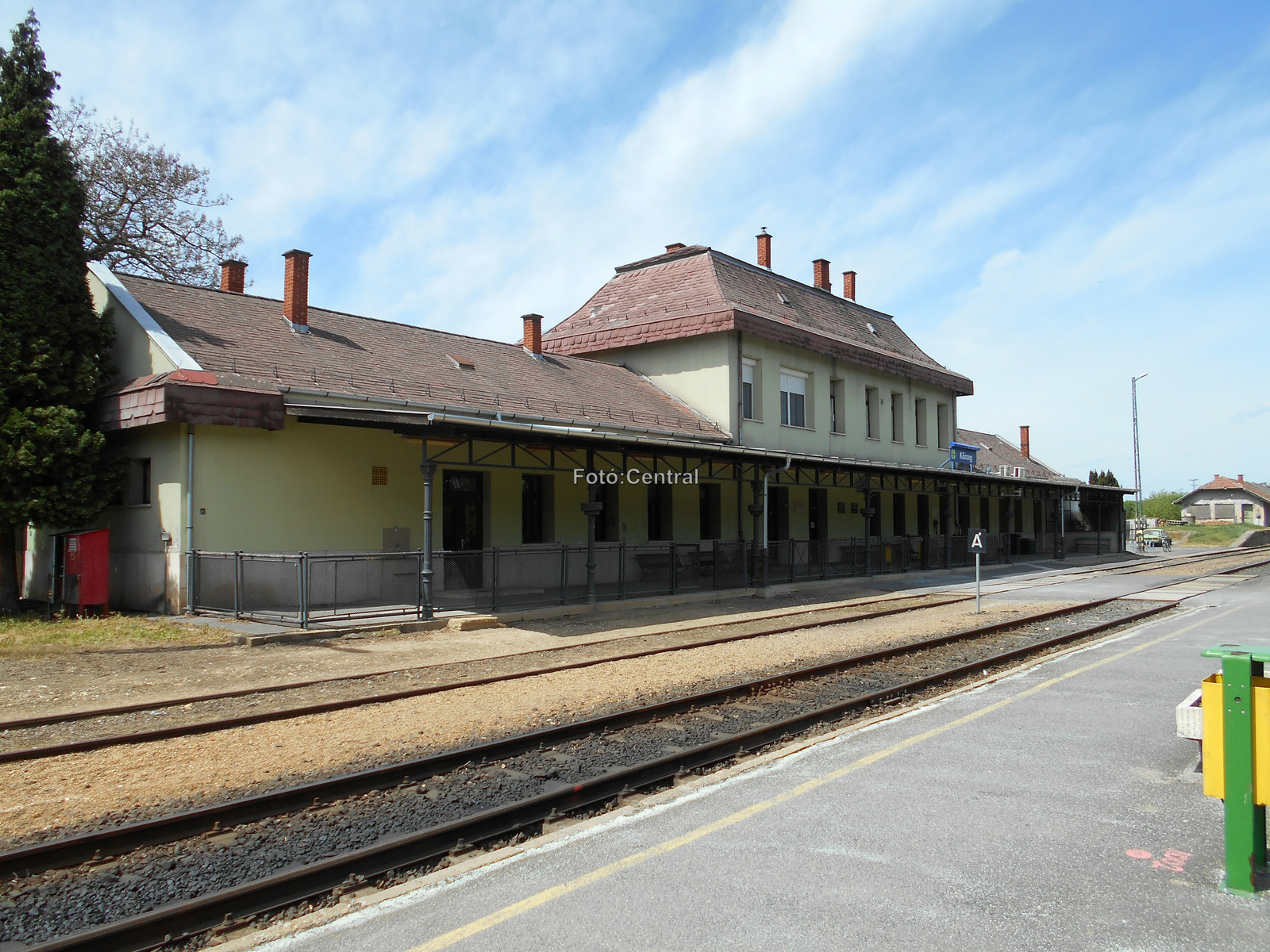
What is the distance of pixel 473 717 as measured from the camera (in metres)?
8.09

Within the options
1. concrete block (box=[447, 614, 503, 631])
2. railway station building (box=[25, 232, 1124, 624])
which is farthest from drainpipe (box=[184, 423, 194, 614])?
concrete block (box=[447, 614, 503, 631])

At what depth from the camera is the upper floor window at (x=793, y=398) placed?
27203mm

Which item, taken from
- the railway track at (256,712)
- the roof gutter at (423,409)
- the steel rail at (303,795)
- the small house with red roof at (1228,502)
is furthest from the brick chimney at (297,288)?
the small house with red roof at (1228,502)

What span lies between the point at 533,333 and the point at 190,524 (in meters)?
12.1

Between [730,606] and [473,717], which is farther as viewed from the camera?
[730,606]

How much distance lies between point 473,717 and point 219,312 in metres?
13.1

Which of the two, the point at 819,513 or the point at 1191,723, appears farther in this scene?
the point at 819,513

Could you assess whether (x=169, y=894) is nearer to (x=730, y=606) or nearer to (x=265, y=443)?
(x=265, y=443)

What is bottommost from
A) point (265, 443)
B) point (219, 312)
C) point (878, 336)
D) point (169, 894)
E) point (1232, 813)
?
point (169, 894)

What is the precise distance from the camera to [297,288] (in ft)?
61.5

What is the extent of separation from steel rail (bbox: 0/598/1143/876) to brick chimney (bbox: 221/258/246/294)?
16.1 meters

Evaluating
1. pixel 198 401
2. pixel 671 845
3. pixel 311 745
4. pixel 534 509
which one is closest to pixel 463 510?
pixel 534 509

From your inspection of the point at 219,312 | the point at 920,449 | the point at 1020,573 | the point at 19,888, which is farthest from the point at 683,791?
the point at 920,449

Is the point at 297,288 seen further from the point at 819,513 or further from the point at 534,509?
the point at 819,513
